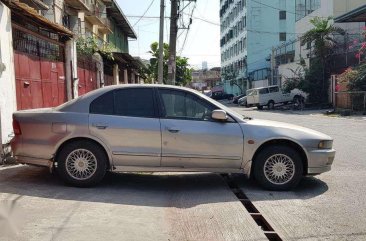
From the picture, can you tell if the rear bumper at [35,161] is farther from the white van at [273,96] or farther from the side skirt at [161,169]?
the white van at [273,96]

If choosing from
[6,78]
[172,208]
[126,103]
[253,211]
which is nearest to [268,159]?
[253,211]

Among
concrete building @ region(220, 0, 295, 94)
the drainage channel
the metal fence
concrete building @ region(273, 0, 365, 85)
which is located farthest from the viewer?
concrete building @ region(220, 0, 295, 94)

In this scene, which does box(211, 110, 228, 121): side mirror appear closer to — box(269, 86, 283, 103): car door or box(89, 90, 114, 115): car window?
box(89, 90, 114, 115): car window

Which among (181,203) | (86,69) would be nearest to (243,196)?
(181,203)

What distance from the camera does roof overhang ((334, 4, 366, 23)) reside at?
33.1 metres

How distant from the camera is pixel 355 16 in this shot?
35.1 metres

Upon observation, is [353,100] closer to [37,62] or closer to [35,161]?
[37,62]

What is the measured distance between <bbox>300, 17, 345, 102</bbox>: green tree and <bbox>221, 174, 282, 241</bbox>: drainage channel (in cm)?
2952

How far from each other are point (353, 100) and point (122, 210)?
2498 cm

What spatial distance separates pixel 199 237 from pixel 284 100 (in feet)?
119

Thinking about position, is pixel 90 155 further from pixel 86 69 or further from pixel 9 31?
pixel 86 69

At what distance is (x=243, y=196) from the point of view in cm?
692

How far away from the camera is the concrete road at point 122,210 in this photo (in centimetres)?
502

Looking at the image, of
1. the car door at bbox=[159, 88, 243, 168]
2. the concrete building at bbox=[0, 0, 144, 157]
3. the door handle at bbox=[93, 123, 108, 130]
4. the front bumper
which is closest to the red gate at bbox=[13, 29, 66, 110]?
the concrete building at bbox=[0, 0, 144, 157]
